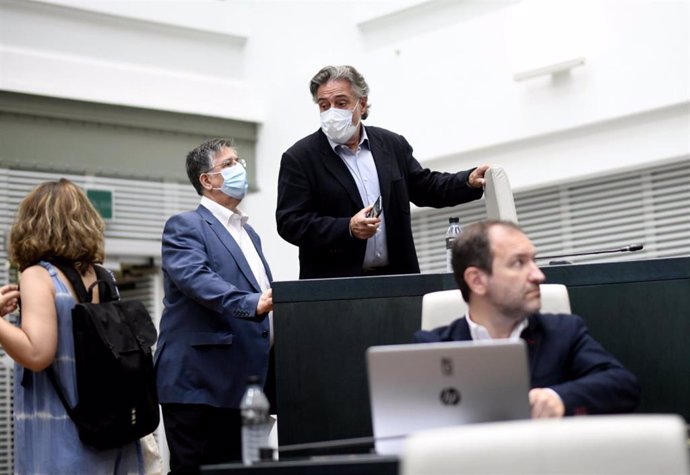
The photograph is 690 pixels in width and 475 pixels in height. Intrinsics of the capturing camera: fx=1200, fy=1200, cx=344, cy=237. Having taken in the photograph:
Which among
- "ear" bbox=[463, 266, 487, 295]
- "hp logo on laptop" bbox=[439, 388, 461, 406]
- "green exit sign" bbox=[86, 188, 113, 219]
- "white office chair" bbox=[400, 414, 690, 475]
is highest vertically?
"green exit sign" bbox=[86, 188, 113, 219]

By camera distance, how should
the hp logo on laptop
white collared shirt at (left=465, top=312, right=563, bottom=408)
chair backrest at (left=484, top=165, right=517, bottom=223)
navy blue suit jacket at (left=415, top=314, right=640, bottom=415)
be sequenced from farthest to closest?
chair backrest at (left=484, top=165, right=517, bottom=223), white collared shirt at (left=465, top=312, right=563, bottom=408), navy blue suit jacket at (left=415, top=314, right=640, bottom=415), the hp logo on laptop

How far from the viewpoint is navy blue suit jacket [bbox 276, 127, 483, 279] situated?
5195mm

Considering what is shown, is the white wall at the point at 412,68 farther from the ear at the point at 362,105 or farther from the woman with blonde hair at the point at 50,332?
the woman with blonde hair at the point at 50,332

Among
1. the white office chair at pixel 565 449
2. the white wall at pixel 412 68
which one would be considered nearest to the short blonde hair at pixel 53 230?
the white office chair at pixel 565 449

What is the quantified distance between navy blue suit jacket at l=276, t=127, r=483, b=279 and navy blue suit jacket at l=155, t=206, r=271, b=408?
28cm

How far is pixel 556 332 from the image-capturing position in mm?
3695

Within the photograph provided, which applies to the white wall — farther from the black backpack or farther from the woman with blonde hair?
the black backpack

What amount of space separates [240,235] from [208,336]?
1.78ft

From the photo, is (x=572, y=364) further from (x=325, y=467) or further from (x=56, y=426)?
(x=56, y=426)

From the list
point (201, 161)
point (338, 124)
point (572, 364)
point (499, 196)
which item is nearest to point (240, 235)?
point (201, 161)

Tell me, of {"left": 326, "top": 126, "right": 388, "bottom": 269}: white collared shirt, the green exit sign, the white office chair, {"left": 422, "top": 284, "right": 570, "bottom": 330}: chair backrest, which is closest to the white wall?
the green exit sign

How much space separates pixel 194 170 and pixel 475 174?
1269 mm

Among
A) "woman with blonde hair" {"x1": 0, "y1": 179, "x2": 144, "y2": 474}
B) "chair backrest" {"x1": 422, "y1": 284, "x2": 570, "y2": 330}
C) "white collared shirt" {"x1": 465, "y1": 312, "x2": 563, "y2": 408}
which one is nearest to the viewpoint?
"white collared shirt" {"x1": 465, "y1": 312, "x2": 563, "y2": 408}

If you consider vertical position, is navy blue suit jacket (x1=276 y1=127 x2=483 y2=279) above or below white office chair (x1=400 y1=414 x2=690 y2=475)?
above
